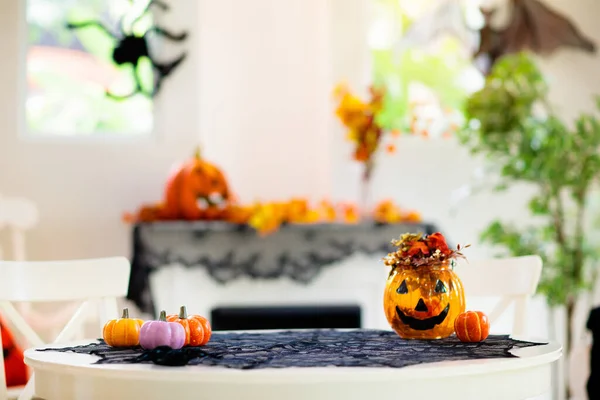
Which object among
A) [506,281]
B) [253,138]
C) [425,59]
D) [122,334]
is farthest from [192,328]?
[425,59]

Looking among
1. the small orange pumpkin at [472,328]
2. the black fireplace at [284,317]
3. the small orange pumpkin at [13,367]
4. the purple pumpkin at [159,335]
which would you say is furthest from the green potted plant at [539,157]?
the purple pumpkin at [159,335]

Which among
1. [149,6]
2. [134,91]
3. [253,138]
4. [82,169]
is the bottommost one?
[82,169]

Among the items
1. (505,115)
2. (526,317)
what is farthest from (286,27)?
(526,317)

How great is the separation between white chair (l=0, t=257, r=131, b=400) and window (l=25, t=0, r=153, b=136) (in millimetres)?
2218

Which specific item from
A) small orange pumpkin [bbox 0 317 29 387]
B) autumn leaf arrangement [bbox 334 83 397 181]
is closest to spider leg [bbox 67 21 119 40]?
autumn leaf arrangement [bbox 334 83 397 181]

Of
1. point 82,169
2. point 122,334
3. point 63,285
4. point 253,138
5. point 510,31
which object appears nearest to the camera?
point 122,334

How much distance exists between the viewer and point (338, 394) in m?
1.30

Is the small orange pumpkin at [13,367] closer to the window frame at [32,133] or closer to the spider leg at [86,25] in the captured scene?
the window frame at [32,133]

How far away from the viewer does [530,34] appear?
15.8 ft

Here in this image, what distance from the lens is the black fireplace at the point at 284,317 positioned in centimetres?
407

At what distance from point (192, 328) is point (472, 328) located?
0.59 metres

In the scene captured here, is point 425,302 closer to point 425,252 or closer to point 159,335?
point 425,252

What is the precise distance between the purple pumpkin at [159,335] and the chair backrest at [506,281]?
38.1 inches

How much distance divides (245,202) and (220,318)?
2.45 ft
